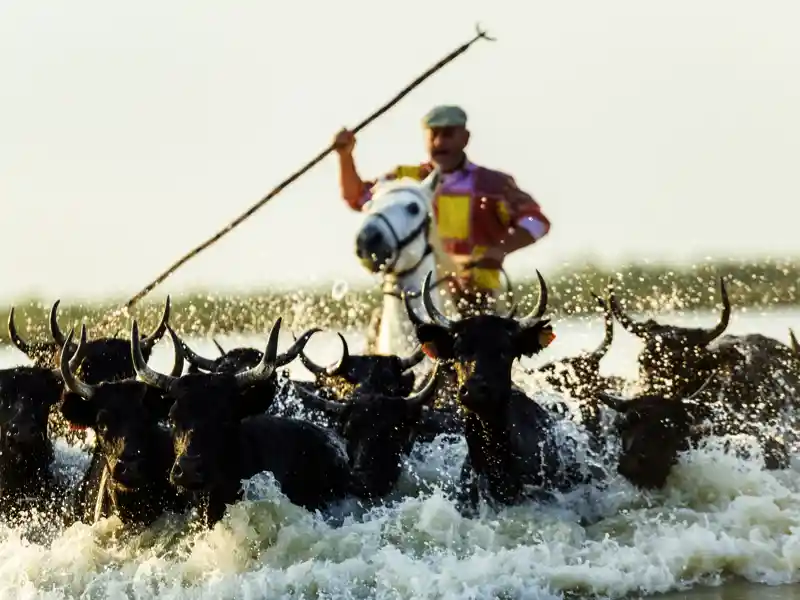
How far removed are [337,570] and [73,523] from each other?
8.07 ft

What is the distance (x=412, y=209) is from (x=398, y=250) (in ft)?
1.66

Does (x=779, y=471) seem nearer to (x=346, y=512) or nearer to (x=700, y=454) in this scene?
(x=700, y=454)

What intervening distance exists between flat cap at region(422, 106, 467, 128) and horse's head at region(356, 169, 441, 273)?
2.66 feet

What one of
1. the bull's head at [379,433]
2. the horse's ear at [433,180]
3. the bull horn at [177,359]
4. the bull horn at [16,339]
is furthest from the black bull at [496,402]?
the bull horn at [16,339]

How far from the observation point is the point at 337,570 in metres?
10.7

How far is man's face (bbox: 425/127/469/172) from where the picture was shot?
1564 centimetres

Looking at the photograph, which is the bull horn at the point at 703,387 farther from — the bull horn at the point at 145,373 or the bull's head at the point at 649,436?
the bull horn at the point at 145,373

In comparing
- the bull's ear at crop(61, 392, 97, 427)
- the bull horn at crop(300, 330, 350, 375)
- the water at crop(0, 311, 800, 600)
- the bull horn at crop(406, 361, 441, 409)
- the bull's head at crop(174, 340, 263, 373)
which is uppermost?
the bull's head at crop(174, 340, 263, 373)

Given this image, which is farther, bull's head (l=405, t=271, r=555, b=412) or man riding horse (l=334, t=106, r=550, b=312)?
man riding horse (l=334, t=106, r=550, b=312)

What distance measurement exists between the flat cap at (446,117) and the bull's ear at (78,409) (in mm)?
5213

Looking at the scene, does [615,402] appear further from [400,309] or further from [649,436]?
[400,309]

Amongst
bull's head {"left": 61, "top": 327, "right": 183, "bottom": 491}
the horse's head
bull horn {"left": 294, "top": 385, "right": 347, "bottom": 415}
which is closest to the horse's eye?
the horse's head

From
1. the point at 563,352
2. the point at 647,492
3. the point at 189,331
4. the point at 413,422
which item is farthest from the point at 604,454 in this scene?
the point at 189,331

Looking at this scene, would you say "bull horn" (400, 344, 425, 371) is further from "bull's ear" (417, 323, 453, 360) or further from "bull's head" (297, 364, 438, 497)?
"bull's ear" (417, 323, 453, 360)
